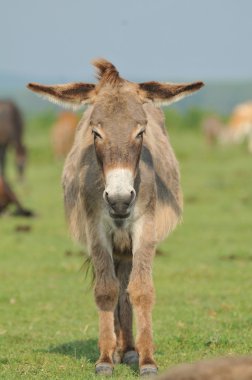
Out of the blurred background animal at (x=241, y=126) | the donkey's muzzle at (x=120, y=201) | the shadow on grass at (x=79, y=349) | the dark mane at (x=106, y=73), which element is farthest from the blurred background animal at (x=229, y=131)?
the donkey's muzzle at (x=120, y=201)

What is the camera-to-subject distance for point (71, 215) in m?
9.21

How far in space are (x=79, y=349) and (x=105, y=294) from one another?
1260mm

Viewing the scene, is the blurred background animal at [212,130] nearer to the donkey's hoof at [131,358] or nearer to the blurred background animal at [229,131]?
the blurred background animal at [229,131]

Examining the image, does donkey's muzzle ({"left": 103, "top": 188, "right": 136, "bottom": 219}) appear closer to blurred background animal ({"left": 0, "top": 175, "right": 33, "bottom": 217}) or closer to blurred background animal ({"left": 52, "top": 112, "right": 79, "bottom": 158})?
blurred background animal ({"left": 0, "top": 175, "right": 33, "bottom": 217})

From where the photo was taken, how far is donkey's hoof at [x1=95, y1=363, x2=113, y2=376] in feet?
25.4

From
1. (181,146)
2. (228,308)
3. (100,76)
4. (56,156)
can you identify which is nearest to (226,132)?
(181,146)

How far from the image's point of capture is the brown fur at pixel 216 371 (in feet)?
14.0

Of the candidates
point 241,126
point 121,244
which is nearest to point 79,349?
point 121,244

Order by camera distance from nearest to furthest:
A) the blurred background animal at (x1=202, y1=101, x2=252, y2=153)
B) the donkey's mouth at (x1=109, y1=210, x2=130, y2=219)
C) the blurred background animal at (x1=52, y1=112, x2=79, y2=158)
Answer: the donkey's mouth at (x1=109, y1=210, x2=130, y2=219) → the blurred background animal at (x1=52, y1=112, x2=79, y2=158) → the blurred background animal at (x1=202, y1=101, x2=252, y2=153)

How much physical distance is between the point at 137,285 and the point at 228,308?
3.76m

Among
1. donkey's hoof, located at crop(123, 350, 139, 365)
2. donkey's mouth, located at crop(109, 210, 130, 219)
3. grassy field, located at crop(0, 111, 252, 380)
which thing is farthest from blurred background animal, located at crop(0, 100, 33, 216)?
donkey's mouth, located at crop(109, 210, 130, 219)

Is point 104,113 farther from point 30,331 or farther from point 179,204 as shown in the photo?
point 30,331

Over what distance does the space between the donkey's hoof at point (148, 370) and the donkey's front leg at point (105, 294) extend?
40 cm

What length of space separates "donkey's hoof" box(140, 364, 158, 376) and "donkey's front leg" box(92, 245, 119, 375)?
1.31 feet
